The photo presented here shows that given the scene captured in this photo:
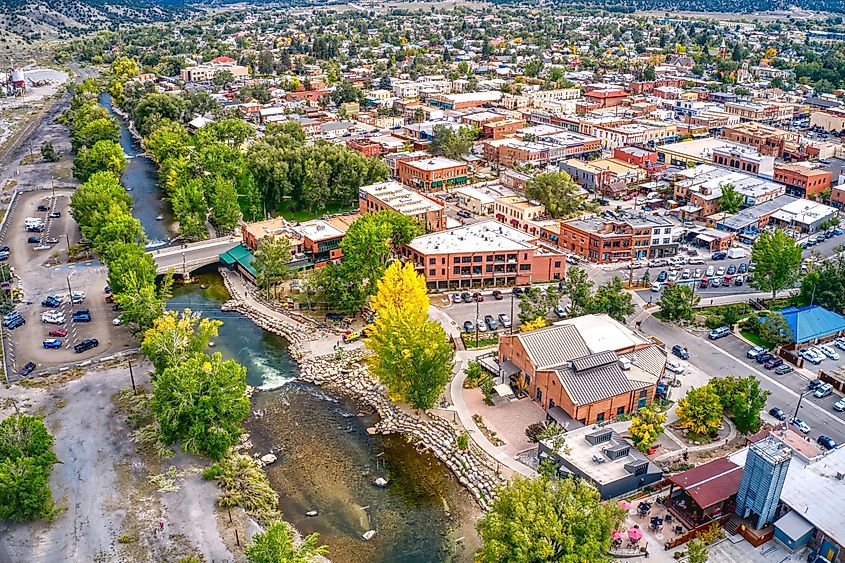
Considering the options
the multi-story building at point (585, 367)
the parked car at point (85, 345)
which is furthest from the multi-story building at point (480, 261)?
the parked car at point (85, 345)

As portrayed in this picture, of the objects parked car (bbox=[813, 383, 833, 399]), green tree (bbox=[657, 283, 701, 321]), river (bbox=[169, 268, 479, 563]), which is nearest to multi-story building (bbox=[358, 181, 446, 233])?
river (bbox=[169, 268, 479, 563])

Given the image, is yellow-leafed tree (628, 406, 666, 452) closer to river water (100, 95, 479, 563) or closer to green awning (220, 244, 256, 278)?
river water (100, 95, 479, 563)

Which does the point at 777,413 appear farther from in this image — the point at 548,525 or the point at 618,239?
the point at 618,239

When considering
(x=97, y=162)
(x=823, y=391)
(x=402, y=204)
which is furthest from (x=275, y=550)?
(x=97, y=162)

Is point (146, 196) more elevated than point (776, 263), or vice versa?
point (776, 263)

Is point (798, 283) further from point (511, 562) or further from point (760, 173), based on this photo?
point (511, 562)

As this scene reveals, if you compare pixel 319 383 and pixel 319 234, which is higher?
pixel 319 234

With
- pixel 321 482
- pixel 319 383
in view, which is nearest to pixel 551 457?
pixel 321 482
